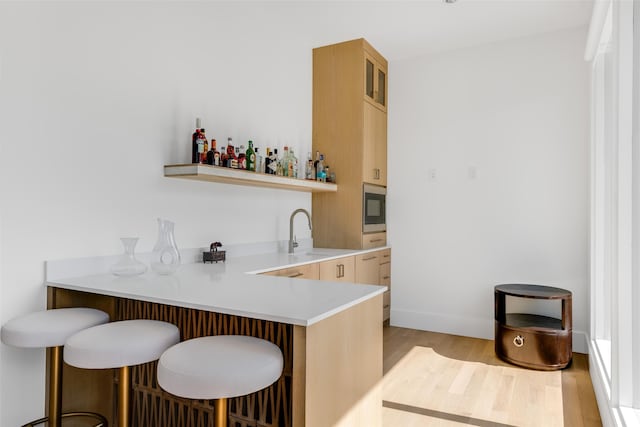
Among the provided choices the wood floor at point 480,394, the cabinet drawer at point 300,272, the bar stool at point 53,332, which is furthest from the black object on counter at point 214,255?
the wood floor at point 480,394

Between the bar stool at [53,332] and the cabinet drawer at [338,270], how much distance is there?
5.09 feet

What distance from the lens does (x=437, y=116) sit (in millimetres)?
4012

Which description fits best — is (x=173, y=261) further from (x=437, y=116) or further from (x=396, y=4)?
(x=437, y=116)

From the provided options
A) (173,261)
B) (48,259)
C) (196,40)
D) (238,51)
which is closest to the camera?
(48,259)

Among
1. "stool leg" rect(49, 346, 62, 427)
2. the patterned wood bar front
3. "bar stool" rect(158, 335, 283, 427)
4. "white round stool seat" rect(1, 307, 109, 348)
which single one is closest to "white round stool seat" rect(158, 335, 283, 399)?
"bar stool" rect(158, 335, 283, 427)

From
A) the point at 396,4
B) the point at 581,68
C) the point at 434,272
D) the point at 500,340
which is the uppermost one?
the point at 396,4

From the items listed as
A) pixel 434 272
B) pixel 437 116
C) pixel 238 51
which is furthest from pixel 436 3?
pixel 434 272

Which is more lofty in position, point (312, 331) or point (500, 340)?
point (312, 331)

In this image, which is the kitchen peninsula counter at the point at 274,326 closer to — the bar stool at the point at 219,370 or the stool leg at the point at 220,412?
the bar stool at the point at 219,370

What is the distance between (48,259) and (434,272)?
3.17 metres

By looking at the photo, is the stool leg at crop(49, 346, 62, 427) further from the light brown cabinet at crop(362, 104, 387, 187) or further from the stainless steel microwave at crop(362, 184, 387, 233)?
the light brown cabinet at crop(362, 104, 387, 187)

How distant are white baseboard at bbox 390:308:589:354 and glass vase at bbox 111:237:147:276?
279cm

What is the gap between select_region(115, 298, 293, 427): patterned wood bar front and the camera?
156cm

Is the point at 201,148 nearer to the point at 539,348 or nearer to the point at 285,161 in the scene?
the point at 285,161
